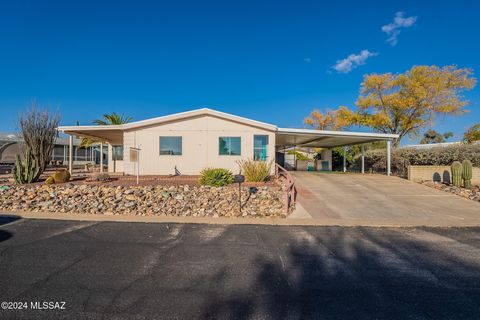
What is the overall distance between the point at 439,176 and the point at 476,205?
526 centimetres

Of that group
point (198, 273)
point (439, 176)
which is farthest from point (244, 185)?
point (439, 176)

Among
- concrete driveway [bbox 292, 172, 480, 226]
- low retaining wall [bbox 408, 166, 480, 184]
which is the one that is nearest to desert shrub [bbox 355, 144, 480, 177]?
low retaining wall [bbox 408, 166, 480, 184]

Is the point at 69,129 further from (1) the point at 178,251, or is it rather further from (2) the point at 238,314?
(2) the point at 238,314

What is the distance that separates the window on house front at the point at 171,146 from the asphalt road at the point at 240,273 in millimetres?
7897

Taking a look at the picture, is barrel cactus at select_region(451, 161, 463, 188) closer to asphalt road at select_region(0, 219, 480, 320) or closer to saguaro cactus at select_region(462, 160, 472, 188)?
saguaro cactus at select_region(462, 160, 472, 188)

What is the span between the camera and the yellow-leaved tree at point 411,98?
21656 millimetres

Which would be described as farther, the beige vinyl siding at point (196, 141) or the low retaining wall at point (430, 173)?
the beige vinyl siding at point (196, 141)

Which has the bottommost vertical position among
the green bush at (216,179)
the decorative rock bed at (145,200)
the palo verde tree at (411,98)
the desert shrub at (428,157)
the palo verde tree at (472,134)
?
the decorative rock bed at (145,200)

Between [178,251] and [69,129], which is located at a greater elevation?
[69,129]

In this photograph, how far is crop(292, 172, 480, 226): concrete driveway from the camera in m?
6.96

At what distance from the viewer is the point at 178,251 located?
14.3 ft

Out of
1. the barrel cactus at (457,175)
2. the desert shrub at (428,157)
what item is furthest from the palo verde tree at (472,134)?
the barrel cactus at (457,175)

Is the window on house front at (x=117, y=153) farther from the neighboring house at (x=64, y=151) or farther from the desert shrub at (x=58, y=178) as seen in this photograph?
the desert shrub at (x=58, y=178)

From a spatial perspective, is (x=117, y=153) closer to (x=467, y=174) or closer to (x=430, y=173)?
(x=430, y=173)
